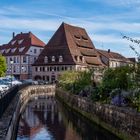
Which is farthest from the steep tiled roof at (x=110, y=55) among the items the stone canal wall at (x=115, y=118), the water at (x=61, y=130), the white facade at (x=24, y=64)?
the water at (x=61, y=130)

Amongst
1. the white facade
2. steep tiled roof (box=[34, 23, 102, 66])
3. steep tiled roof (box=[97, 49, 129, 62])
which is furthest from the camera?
steep tiled roof (box=[97, 49, 129, 62])

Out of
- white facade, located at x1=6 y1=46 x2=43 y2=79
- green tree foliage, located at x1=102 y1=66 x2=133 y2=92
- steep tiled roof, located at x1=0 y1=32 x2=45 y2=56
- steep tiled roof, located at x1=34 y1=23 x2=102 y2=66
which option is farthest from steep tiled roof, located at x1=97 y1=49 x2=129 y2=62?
green tree foliage, located at x1=102 y1=66 x2=133 y2=92

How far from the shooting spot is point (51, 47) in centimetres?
12181

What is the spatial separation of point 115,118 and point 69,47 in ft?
301

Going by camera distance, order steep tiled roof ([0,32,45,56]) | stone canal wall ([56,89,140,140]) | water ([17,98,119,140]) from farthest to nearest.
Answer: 1. steep tiled roof ([0,32,45,56])
2. water ([17,98,119,140])
3. stone canal wall ([56,89,140,140])

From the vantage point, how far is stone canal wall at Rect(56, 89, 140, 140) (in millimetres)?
21719

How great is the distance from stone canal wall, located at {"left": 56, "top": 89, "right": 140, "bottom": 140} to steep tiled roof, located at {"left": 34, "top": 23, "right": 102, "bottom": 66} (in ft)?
258

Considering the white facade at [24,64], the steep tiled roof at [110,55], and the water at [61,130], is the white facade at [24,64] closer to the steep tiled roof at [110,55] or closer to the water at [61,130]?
the steep tiled roof at [110,55]

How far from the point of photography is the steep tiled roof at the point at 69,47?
117 m

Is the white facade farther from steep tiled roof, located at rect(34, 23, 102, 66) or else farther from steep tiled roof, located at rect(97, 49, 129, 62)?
steep tiled roof, located at rect(97, 49, 129, 62)

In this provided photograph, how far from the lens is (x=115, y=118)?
25.6 metres

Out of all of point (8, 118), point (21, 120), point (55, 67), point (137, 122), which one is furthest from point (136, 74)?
point (55, 67)

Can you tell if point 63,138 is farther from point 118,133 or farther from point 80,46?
point 80,46

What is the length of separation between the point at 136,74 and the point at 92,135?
465 centimetres
